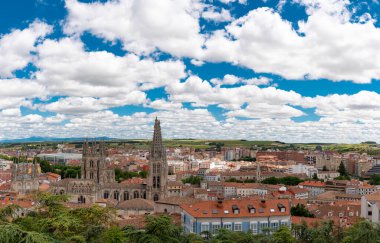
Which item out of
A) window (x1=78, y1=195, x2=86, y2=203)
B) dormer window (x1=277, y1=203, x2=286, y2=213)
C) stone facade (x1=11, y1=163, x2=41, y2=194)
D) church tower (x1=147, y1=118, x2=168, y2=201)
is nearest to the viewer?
dormer window (x1=277, y1=203, x2=286, y2=213)

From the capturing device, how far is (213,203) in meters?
50.5

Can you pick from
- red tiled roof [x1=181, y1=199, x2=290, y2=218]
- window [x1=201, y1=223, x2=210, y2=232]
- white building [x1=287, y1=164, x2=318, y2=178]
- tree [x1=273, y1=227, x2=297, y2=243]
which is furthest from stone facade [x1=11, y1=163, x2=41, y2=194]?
white building [x1=287, y1=164, x2=318, y2=178]

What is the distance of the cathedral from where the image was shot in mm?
91062

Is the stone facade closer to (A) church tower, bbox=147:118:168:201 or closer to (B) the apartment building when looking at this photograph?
(A) church tower, bbox=147:118:168:201

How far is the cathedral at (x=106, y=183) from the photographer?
299ft

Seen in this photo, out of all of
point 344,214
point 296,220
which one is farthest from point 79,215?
point 344,214

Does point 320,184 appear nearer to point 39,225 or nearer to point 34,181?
point 34,181

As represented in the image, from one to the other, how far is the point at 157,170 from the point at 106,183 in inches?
557

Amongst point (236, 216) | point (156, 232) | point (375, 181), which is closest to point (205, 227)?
point (236, 216)

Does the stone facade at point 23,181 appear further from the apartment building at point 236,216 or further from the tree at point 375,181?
the tree at point 375,181

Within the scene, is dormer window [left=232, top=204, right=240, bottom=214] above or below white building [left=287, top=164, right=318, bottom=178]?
above

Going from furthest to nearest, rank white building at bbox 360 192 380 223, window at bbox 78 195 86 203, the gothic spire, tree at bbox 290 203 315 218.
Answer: the gothic spire, window at bbox 78 195 86 203, tree at bbox 290 203 315 218, white building at bbox 360 192 380 223

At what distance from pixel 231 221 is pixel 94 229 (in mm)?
27167

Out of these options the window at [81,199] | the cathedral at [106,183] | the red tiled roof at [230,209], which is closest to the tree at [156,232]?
the red tiled roof at [230,209]
